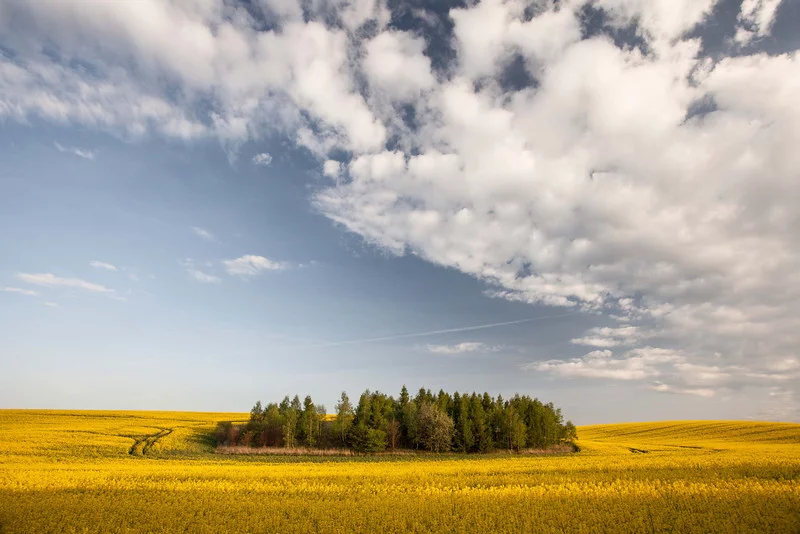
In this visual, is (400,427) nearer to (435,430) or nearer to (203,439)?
(435,430)

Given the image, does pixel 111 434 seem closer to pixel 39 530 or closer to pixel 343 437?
pixel 343 437

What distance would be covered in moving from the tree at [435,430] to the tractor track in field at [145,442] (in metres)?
40.9

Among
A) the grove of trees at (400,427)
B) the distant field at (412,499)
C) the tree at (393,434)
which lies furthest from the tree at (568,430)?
the distant field at (412,499)

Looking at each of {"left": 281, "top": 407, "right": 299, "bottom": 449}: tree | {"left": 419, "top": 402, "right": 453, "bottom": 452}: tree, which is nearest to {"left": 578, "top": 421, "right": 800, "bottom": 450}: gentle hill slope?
{"left": 419, "top": 402, "right": 453, "bottom": 452}: tree

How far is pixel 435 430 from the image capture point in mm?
72938

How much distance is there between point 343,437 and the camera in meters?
74.6

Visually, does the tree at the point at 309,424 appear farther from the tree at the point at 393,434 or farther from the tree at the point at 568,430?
the tree at the point at 568,430

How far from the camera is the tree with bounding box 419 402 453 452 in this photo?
72.6 metres

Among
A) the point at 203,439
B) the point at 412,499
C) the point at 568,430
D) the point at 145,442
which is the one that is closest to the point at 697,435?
the point at 568,430

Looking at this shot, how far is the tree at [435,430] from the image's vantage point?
72625 millimetres

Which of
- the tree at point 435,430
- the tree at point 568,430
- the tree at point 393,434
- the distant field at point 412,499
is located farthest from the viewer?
the tree at point 568,430

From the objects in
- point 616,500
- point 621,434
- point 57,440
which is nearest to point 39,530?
point 616,500

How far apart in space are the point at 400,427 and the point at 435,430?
28.3 ft

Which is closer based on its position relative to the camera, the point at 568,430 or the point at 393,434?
the point at 393,434
